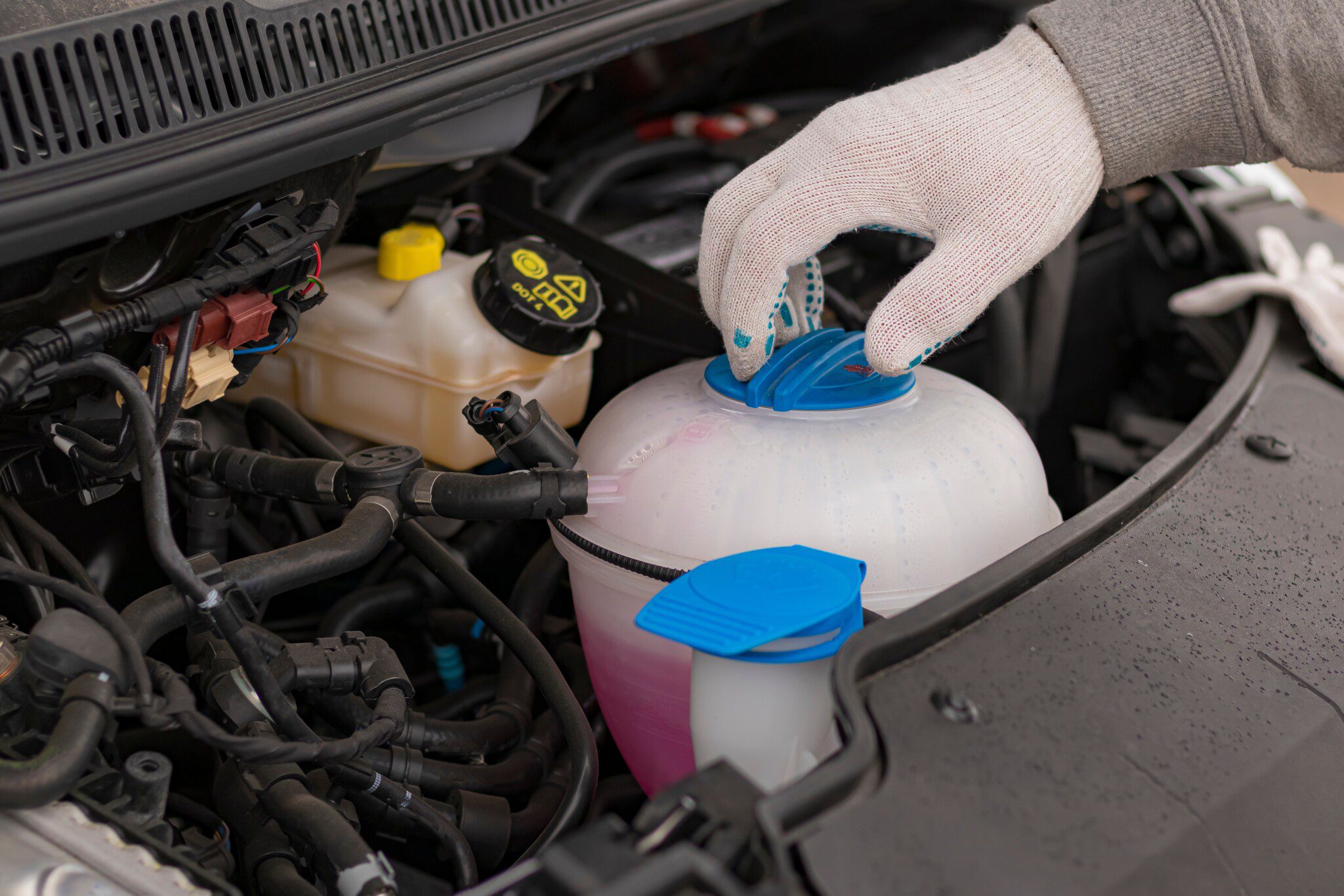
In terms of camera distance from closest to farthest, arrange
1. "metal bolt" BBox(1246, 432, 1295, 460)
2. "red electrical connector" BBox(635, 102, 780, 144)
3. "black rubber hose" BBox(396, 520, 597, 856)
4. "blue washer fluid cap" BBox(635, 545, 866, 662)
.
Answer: "blue washer fluid cap" BBox(635, 545, 866, 662)
"black rubber hose" BBox(396, 520, 597, 856)
"metal bolt" BBox(1246, 432, 1295, 460)
"red electrical connector" BBox(635, 102, 780, 144)

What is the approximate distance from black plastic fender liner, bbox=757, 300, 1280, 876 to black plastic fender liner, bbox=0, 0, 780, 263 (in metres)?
0.47

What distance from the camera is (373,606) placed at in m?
0.86

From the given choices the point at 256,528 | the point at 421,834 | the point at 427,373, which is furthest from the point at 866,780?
the point at 256,528

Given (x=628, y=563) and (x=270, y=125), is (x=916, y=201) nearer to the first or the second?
(x=628, y=563)

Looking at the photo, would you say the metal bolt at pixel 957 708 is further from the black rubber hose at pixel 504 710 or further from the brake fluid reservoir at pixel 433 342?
the brake fluid reservoir at pixel 433 342

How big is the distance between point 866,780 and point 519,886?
6.5 inches

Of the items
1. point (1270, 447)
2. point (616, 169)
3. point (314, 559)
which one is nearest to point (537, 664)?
point (314, 559)

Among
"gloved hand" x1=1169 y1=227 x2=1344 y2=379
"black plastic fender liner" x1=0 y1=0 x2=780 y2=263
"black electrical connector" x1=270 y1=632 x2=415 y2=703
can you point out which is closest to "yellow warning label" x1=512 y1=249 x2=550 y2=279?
"black plastic fender liner" x1=0 y1=0 x2=780 y2=263

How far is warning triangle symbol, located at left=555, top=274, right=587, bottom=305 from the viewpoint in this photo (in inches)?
36.7

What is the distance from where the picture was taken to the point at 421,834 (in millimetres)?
674

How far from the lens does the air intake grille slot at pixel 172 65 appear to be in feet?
1.88

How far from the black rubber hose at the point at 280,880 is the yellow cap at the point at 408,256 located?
51 centimetres

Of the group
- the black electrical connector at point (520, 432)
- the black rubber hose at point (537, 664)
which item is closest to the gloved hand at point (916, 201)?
the black electrical connector at point (520, 432)

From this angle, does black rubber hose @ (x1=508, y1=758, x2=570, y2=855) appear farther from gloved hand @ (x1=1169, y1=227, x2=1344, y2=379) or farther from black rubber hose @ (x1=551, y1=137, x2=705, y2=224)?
gloved hand @ (x1=1169, y1=227, x2=1344, y2=379)
